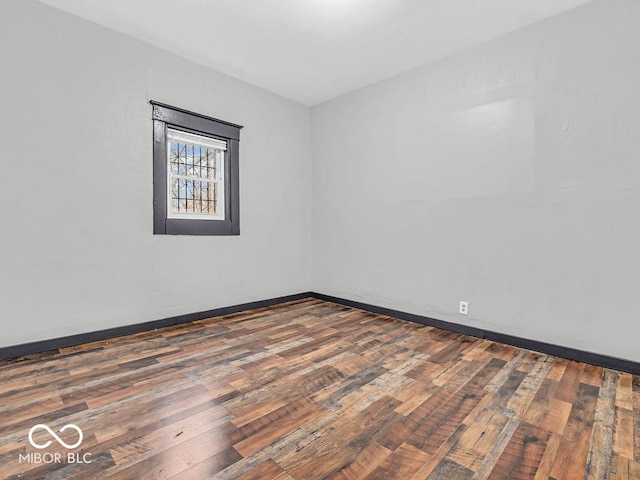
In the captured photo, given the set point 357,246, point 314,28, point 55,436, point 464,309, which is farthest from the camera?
point 357,246

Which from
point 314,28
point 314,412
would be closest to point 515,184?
point 314,28

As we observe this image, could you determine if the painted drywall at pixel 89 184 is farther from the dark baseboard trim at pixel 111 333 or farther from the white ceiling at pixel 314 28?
the white ceiling at pixel 314 28

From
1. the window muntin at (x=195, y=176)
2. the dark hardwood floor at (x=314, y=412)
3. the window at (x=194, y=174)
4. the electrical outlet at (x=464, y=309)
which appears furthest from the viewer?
the window muntin at (x=195, y=176)

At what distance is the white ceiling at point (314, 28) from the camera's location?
260 centimetres

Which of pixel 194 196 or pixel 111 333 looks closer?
pixel 111 333

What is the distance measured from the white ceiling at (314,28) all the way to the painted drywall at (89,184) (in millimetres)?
249

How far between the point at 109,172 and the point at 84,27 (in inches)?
49.8

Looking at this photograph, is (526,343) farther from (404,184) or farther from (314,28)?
(314,28)

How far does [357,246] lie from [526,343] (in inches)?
82.4

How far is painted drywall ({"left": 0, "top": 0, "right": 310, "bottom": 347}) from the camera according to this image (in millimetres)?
2494

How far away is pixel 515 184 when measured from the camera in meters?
2.86

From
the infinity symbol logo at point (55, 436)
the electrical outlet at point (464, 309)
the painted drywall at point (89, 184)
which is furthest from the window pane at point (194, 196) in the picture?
the electrical outlet at point (464, 309)

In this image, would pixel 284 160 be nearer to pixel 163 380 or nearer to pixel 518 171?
pixel 518 171

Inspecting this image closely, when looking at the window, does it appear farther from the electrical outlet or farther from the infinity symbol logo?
the electrical outlet
